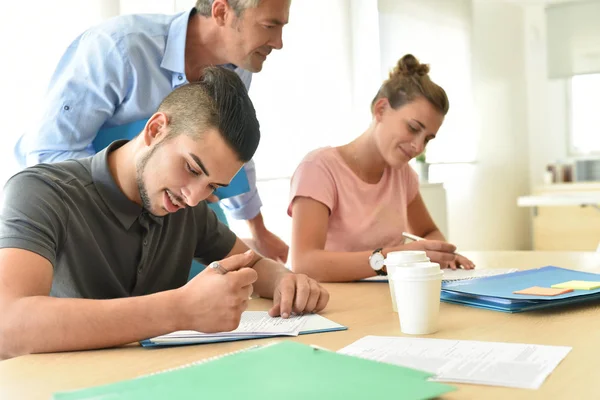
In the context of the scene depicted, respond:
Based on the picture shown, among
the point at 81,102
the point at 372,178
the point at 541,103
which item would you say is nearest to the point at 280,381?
the point at 81,102

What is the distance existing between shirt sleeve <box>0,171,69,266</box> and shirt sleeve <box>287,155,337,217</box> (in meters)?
0.87

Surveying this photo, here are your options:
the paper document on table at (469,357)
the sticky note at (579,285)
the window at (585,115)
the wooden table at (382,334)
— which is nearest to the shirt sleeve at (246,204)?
the wooden table at (382,334)

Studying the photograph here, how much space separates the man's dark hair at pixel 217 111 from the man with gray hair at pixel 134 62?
404 millimetres

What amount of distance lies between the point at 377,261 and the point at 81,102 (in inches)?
31.9

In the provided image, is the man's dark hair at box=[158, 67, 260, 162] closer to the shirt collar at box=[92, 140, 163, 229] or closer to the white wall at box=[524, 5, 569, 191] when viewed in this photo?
the shirt collar at box=[92, 140, 163, 229]

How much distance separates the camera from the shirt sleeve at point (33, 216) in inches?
43.1

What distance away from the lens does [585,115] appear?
696cm

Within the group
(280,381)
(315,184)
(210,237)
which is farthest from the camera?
(315,184)

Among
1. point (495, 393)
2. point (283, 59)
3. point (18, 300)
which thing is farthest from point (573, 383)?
point (283, 59)

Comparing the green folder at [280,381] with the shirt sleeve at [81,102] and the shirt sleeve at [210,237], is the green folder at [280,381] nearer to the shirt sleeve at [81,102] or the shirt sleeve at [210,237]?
the shirt sleeve at [210,237]

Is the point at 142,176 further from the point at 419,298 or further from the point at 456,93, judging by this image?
the point at 456,93

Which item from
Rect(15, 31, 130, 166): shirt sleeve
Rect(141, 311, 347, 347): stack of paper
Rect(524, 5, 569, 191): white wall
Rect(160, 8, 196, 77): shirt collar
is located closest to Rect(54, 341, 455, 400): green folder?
Rect(141, 311, 347, 347): stack of paper

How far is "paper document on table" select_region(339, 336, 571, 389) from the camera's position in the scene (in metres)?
0.82

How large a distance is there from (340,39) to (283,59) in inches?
35.1
